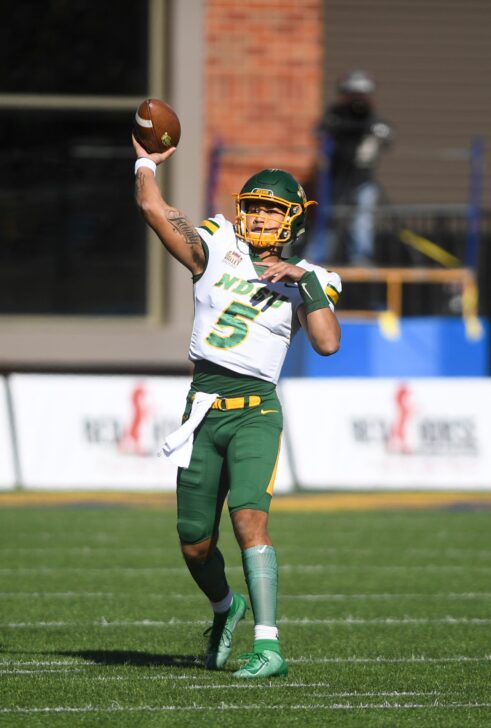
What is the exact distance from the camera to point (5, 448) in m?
15.8

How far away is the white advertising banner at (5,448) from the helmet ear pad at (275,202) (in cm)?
909

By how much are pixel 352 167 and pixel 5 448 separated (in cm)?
520

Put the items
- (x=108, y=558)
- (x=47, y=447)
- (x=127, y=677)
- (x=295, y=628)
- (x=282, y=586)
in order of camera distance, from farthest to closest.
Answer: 1. (x=47, y=447)
2. (x=108, y=558)
3. (x=282, y=586)
4. (x=295, y=628)
5. (x=127, y=677)

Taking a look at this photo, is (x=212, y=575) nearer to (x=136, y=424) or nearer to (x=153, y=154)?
(x=153, y=154)

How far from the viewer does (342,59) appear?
20078mm

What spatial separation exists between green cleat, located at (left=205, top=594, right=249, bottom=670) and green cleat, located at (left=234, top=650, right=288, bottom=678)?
421mm

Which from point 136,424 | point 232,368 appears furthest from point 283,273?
point 136,424

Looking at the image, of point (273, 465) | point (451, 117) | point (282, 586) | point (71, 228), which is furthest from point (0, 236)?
point (273, 465)

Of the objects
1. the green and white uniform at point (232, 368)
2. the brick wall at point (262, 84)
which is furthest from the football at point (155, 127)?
the brick wall at point (262, 84)

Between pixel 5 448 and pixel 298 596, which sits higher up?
pixel 298 596

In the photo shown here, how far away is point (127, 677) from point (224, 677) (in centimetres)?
41

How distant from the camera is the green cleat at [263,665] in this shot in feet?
21.7

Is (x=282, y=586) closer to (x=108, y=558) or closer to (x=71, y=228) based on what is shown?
(x=108, y=558)

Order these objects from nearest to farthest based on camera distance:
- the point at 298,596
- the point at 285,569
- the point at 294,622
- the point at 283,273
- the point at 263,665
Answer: the point at 263,665 < the point at 283,273 < the point at 294,622 < the point at 298,596 < the point at 285,569
